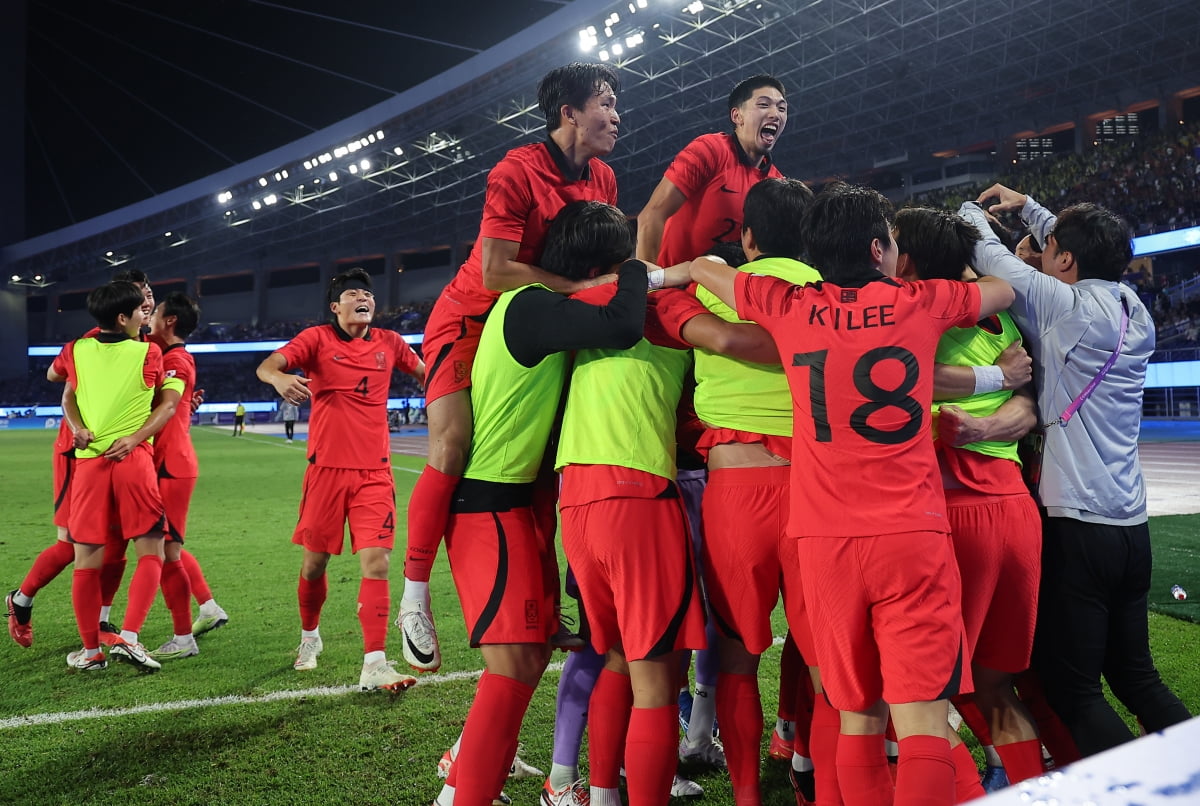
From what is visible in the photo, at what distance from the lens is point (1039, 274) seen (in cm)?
289

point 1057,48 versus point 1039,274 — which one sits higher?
point 1057,48

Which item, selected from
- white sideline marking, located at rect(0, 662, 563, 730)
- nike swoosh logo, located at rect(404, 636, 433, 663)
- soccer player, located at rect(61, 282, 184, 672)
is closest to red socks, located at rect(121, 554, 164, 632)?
soccer player, located at rect(61, 282, 184, 672)

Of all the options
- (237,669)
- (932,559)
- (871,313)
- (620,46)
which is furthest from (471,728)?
(620,46)

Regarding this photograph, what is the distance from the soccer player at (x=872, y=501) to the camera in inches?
89.6

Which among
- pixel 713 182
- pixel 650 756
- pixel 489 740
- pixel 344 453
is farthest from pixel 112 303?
pixel 650 756

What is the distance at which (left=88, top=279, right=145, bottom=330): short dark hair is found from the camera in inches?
210

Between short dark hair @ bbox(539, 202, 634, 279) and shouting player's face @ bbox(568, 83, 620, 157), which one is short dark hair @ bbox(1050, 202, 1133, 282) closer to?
short dark hair @ bbox(539, 202, 634, 279)

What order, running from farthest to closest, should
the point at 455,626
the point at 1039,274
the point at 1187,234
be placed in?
the point at 1187,234 → the point at 455,626 → the point at 1039,274

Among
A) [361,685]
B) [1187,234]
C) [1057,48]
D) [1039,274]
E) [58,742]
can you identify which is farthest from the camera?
[1057,48]

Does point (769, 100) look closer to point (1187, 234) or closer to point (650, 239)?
point (650, 239)

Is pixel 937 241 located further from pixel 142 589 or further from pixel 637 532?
pixel 142 589

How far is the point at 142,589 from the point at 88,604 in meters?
0.31

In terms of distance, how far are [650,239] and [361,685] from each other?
9.26ft

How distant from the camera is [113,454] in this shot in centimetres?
526
